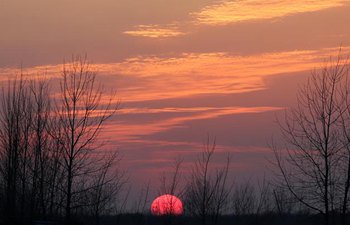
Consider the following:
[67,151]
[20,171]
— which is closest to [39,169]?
[20,171]

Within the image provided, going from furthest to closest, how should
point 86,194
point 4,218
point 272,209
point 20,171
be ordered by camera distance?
point 272,209
point 20,171
point 4,218
point 86,194

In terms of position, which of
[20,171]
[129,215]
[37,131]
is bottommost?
[129,215]

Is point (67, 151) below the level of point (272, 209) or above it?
above

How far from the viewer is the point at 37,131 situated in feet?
83.1

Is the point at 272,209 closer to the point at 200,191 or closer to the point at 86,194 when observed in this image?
the point at 200,191

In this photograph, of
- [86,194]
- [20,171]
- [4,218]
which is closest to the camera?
[86,194]

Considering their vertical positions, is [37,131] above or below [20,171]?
above

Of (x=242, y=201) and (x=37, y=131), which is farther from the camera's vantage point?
(x=242, y=201)

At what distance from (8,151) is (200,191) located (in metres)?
8.05

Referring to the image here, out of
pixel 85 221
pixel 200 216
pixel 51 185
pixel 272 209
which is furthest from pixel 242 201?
pixel 51 185

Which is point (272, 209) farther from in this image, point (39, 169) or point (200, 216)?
point (39, 169)

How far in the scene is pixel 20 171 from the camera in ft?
84.4

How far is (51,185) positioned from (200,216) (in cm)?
695

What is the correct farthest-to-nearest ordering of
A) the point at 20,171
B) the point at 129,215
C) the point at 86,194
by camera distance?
the point at 129,215 < the point at 20,171 < the point at 86,194
